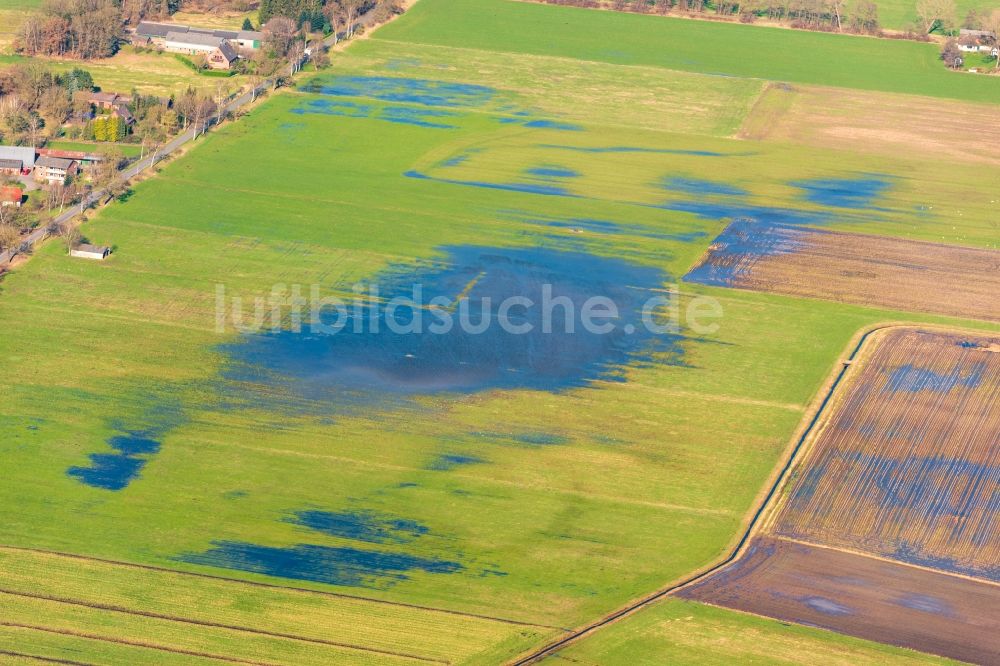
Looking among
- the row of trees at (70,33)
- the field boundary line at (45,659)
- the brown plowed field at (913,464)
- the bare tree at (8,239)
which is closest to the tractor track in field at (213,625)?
the field boundary line at (45,659)

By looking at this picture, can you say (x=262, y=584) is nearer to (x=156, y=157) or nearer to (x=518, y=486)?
(x=518, y=486)

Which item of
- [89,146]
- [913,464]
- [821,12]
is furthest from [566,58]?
[913,464]

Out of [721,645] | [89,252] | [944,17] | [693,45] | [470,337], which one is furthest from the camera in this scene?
[944,17]

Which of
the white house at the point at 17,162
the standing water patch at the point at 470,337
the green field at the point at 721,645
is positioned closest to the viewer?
the green field at the point at 721,645

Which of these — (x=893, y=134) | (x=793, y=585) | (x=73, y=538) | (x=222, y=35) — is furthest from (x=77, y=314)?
(x=893, y=134)

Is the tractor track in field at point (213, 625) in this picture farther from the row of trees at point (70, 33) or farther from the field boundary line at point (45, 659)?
the row of trees at point (70, 33)

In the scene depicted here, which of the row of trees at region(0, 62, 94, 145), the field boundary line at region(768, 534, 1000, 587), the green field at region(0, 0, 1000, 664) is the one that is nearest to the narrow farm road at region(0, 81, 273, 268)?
the green field at region(0, 0, 1000, 664)

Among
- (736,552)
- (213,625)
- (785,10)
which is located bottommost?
(213,625)
